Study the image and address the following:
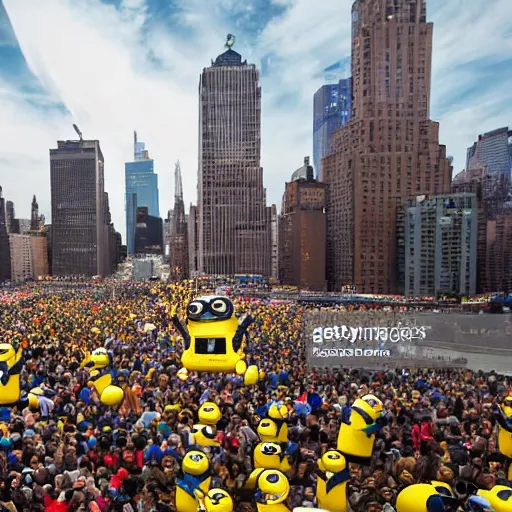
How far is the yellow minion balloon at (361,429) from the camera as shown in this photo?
539 cm

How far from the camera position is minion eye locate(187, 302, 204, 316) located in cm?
786

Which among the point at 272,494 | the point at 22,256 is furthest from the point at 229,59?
the point at 272,494

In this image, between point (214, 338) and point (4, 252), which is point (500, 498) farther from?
point (4, 252)

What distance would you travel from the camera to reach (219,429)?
6449 mm

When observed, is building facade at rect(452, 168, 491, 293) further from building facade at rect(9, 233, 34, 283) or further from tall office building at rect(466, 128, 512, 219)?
building facade at rect(9, 233, 34, 283)

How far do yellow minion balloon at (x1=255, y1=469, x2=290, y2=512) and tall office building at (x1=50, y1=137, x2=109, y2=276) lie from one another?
86737 millimetres

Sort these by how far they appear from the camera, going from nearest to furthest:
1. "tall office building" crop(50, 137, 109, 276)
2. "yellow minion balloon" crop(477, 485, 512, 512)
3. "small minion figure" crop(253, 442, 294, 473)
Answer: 1. "yellow minion balloon" crop(477, 485, 512, 512)
2. "small minion figure" crop(253, 442, 294, 473)
3. "tall office building" crop(50, 137, 109, 276)

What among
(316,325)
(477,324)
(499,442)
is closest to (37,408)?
(316,325)

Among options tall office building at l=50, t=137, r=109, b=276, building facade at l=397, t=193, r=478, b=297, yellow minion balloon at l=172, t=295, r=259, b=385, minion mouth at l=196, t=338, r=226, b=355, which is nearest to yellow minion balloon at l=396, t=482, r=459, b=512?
yellow minion balloon at l=172, t=295, r=259, b=385

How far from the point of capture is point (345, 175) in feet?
171

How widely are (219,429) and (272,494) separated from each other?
2.59 m

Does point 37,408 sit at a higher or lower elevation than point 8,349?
lower

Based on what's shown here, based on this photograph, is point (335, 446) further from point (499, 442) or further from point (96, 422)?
point (96, 422)

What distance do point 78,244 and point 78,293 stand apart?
216 ft
